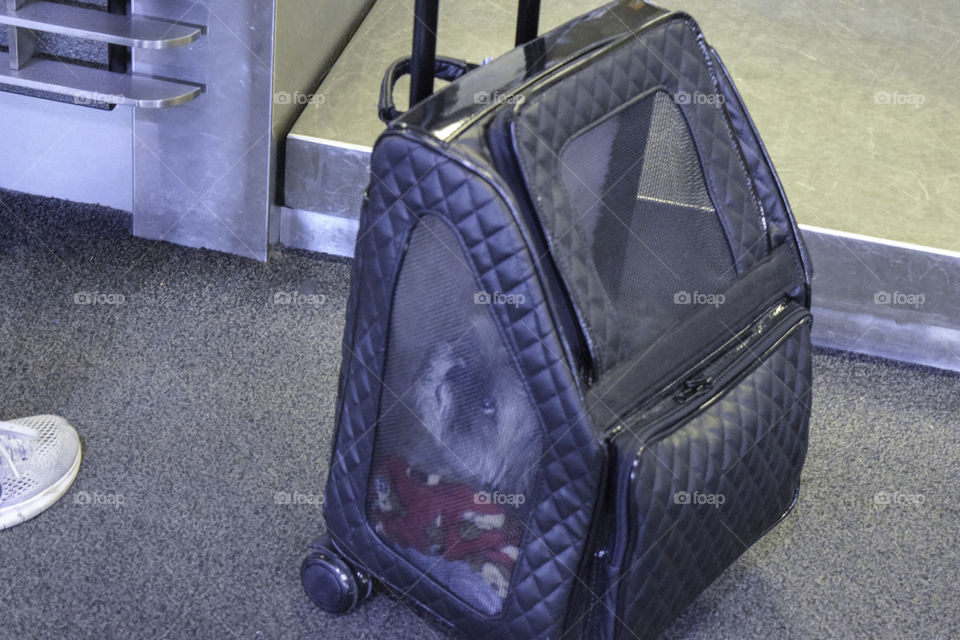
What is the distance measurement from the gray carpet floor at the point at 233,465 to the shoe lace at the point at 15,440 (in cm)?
8

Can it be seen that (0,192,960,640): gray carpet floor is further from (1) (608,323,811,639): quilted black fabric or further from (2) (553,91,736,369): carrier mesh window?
(2) (553,91,736,369): carrier mesh window

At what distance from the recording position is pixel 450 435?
113 cm

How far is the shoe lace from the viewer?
1.43 metres

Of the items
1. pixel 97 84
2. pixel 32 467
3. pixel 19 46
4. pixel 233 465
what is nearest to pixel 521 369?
pixel 233 465

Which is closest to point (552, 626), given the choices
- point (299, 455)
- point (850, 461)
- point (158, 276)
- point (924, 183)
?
point (299, 455)

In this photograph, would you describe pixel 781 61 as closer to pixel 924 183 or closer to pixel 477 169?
pixel 924 183

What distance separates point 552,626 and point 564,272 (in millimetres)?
369

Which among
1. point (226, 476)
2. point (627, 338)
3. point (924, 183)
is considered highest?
Result: point (627, 338)

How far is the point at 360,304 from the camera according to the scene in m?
1.11

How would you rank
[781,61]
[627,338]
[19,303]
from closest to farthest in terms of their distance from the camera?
[627,338] < [19,303] < [781,61]

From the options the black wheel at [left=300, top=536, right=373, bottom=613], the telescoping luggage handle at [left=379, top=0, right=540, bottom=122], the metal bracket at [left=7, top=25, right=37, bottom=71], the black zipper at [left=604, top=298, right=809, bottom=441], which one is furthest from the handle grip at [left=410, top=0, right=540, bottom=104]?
the metal bracket at [left=7, top=25, right=37, bottom=71]

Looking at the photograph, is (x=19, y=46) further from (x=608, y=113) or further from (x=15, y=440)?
(x=608, y=113)

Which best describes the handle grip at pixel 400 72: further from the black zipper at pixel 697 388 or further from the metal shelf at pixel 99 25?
the metal shelf at pixel 99 25

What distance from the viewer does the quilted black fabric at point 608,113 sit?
3.33 ft
